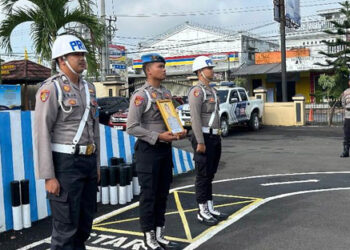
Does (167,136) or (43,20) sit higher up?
(43,20)

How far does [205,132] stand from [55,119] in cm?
238

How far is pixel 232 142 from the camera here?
48.5 ft

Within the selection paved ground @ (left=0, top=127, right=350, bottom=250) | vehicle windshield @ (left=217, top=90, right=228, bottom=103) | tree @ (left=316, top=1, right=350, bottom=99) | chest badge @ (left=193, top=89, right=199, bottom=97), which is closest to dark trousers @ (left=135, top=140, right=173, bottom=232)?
paved ground @ (left=0, top=127, right=350, bottom=250)

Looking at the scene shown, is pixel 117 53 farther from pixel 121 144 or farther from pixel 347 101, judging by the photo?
pixel 121 144

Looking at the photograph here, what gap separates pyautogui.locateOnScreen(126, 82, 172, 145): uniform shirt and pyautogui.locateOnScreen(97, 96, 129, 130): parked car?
12.1m

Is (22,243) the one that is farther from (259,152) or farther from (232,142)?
(232,142)

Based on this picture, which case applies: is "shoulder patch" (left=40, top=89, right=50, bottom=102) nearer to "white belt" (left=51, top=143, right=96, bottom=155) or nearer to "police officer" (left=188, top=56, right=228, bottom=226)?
"white belt" (left=51, top=143, right=96, bottom=155)

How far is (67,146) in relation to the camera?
337cm

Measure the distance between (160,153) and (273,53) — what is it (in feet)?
121

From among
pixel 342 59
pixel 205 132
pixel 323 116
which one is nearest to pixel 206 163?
pixel 205 132

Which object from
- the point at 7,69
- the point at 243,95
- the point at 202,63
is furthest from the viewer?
the point at 243,95

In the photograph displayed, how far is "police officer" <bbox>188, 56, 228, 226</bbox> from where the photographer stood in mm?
5203

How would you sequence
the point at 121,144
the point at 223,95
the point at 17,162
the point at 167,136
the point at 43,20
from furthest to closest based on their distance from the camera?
the point at 223,95 < the point at 43,20 < the point at 121,144 < the point at 17,162 < the point at 167,136

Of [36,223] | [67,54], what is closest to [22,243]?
[36,223]
